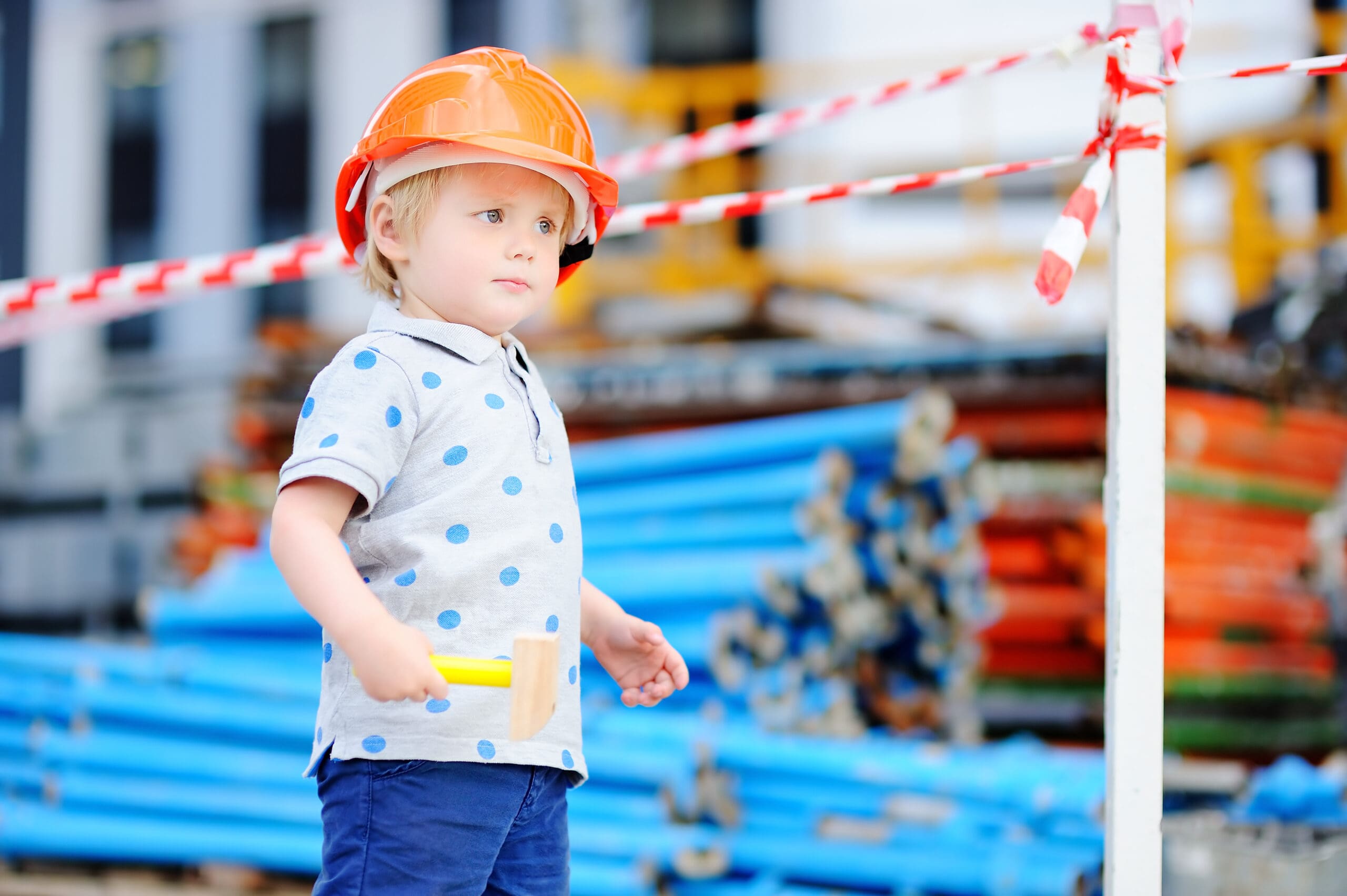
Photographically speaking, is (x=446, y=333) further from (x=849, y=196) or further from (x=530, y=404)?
(x=849, y=196)

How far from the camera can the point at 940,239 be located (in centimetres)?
1382

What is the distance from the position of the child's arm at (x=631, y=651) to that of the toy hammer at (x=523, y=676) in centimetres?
44

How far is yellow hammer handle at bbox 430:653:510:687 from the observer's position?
1473mm

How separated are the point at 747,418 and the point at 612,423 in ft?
1.98

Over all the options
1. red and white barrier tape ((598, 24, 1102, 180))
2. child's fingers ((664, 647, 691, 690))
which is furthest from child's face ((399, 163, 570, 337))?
child's fingers ((664, 647, 691, 690))

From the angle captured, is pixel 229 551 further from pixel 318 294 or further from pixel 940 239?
pixel 940 239

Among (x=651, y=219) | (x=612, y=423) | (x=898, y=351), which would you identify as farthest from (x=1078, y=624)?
(x=651, y=219)

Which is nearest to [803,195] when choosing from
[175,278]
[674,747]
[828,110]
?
[828,110]

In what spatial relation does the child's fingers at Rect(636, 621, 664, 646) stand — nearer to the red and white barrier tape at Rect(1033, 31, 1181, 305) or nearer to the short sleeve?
the short sleeve

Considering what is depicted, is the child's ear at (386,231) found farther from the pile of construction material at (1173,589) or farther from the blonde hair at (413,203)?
the pile of construction material at (1173,589)

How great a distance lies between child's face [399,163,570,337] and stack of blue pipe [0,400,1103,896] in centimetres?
189

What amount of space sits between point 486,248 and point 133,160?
13.1m

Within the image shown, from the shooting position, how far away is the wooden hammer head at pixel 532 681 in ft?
4.76

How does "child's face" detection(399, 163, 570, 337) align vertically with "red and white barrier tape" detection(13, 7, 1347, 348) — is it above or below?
below
